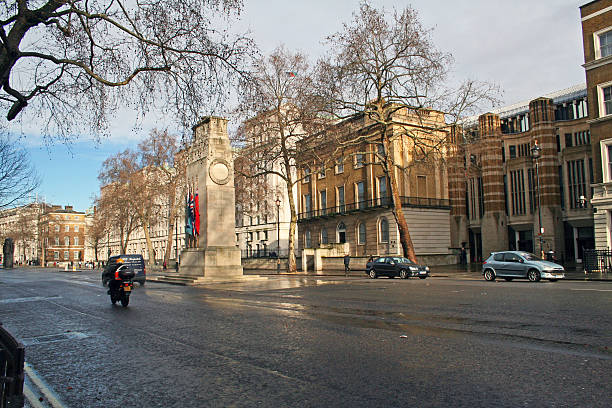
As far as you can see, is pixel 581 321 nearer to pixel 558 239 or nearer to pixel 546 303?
pixel 546 303

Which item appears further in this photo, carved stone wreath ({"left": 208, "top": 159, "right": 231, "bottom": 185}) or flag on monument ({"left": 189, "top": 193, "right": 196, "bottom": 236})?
flag on monument ({"left": 189, "top": 193, "right": 196, "bottom": 236})

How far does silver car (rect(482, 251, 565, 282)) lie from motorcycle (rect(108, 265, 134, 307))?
697 inches

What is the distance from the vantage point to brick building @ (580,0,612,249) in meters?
28.8

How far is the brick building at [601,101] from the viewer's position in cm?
2880

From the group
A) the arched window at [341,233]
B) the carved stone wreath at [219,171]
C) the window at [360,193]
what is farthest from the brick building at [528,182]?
the carved stone wreath at [219,171]

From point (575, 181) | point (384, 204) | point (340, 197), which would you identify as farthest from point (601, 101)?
point (340, 197)

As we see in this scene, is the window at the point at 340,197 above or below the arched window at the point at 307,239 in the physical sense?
above

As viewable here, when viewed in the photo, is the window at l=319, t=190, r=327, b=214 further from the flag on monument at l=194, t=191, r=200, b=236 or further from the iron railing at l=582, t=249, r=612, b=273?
the iron railing at l=582, t=249, r=612, b=273

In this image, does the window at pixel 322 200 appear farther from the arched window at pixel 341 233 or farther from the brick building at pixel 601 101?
the brick building at pixel 601 101

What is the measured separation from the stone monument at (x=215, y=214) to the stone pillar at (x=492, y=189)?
33216 mm

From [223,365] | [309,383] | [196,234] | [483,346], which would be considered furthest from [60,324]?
[196,234]

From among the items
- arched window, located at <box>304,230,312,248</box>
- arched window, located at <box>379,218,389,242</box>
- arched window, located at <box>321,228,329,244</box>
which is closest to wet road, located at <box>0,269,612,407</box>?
arched window, located at <box>379,218,389,242</box>

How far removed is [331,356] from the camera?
606cm

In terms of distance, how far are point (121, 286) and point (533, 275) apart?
18.4 m
